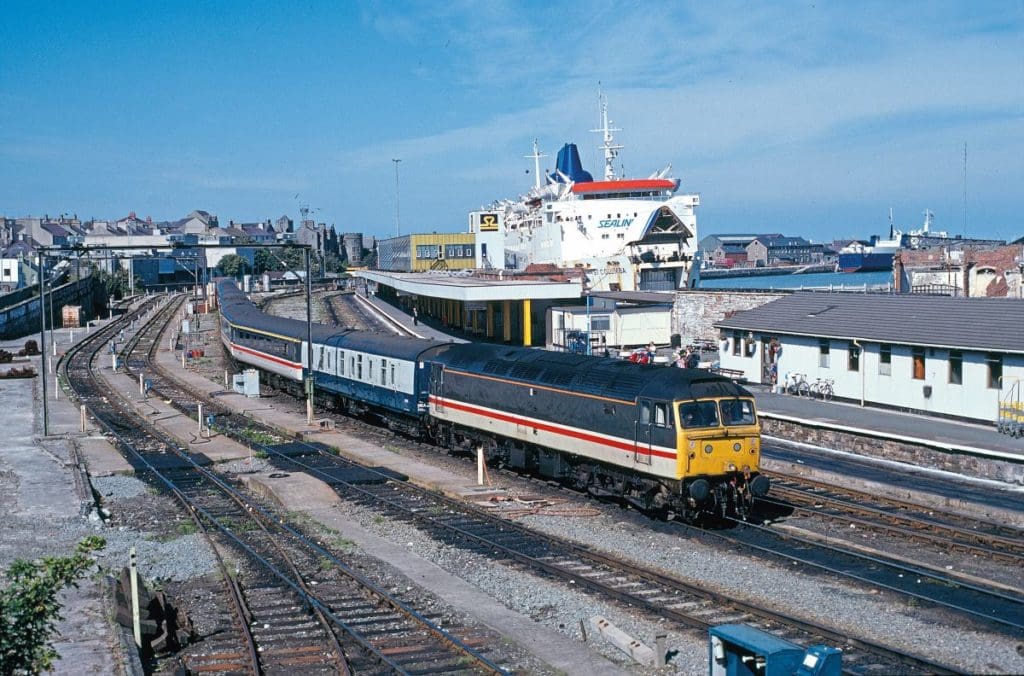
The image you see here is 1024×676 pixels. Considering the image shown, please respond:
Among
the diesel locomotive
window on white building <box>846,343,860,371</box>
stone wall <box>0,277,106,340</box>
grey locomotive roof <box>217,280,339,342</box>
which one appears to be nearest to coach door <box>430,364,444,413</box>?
the diesel locomotive

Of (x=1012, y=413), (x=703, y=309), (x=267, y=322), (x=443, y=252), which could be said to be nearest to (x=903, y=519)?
(x=1012, y=413)

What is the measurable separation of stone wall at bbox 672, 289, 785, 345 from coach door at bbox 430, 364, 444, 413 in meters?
20.6

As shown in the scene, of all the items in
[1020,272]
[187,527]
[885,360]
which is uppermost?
[1020,272]

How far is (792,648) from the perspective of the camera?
851 centimetres

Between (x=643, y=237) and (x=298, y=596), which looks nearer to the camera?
(x=298, y=596)

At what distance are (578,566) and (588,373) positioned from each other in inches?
213

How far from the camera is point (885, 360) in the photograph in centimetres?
2939

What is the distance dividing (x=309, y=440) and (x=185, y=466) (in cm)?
438

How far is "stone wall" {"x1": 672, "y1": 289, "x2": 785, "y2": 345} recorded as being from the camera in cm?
4438

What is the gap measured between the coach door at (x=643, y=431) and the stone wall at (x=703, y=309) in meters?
25.9

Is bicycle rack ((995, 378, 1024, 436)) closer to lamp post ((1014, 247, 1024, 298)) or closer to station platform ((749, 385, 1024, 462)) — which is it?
station platform ((749, 385, 1024, 462))

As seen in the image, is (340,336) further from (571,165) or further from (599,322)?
(571,165)

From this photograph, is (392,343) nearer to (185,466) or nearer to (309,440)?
(309,440)

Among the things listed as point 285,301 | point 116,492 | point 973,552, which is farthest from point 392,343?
point 285,301
